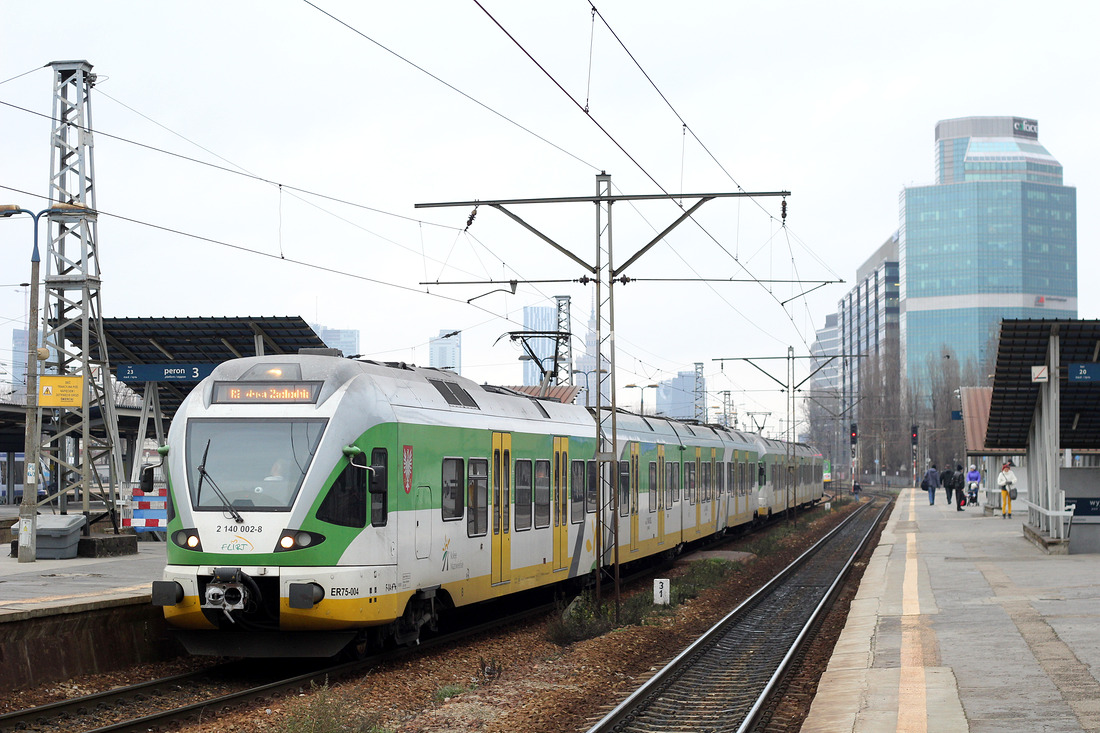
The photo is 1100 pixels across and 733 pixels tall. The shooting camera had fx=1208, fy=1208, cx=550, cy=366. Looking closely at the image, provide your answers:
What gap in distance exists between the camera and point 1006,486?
36031 mm

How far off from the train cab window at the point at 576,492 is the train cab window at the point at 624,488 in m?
2.23

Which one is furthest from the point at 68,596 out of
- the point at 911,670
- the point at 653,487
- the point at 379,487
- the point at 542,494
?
the point at 653,487

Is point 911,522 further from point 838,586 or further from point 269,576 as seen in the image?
point 269,576

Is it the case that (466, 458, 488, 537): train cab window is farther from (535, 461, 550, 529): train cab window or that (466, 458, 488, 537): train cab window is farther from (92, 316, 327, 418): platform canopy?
(92, 316, 327, 418): platform canopy

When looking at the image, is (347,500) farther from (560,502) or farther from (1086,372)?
(1086,372)

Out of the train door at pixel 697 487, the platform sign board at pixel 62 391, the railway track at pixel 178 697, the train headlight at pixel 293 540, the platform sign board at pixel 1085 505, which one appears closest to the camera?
the railway track at pixel 178 697

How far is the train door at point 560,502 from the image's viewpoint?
57.2 ft

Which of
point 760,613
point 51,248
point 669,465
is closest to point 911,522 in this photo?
point 669,465

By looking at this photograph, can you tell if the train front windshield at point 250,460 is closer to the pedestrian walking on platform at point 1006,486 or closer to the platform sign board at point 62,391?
the platform sign board at point 62,391

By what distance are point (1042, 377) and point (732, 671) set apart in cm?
1142

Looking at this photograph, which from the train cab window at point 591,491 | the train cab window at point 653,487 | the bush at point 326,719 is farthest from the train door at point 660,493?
the bush at point 326,719

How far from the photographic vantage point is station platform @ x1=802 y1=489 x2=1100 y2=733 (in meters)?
8.86

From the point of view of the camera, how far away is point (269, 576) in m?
11.4

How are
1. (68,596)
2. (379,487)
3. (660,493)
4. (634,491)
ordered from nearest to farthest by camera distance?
(379,487)
(68,596)
(634,491)
(660,493)
